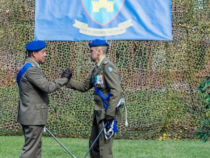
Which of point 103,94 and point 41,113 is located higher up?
point 103,94

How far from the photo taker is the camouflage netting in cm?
966

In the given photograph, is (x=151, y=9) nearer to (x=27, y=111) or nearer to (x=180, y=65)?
(x=180, y=65)

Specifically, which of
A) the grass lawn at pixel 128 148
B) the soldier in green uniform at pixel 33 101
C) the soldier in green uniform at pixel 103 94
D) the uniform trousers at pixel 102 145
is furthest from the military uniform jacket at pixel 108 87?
the grass lawn at pixel 128 148

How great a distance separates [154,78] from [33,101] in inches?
147

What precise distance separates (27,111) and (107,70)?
3.75 ft

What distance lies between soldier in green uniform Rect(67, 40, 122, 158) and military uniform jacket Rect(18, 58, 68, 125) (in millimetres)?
581

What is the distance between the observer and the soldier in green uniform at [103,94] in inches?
249

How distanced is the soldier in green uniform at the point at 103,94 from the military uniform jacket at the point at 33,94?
0.58 metres

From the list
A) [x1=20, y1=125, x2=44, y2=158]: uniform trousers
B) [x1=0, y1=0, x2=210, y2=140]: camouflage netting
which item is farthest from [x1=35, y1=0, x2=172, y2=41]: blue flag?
[x1=20, y1=125, x2=44, y2=158]: uniform trousers

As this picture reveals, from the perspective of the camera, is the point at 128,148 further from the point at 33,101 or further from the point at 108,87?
the point at 33,101

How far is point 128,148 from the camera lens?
28.8 feet

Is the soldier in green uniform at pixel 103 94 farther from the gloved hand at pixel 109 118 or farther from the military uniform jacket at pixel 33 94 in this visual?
the military uniform jacket at pixel 33 94

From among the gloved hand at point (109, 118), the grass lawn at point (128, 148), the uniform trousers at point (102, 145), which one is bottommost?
the grass lawn at point (128, 148)

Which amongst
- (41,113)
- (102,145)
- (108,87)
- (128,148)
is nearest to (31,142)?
(41,113)
